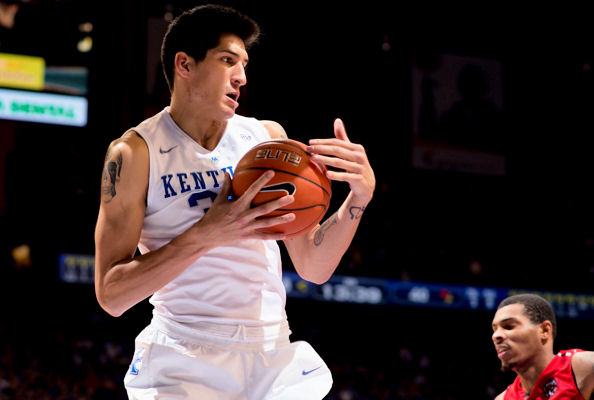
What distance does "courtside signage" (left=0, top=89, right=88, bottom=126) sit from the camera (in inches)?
446

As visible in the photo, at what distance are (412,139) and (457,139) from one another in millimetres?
886

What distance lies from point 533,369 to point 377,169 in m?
10.9

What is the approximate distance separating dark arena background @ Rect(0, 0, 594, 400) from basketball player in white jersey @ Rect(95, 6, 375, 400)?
9.33 m

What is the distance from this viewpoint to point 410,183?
589 inches

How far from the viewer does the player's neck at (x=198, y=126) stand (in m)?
2.51

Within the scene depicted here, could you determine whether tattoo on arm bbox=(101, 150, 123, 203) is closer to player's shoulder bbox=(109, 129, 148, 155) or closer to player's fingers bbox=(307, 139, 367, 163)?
player's shoulder bbox=(109, 129, 148, 155)

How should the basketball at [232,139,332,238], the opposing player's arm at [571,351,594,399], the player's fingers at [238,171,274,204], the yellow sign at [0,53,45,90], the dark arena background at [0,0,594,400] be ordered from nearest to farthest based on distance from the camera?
1. the player's fingers at [238,171,274,204]
2. the basketball at [232,139,332,238]
3. the opposing player's arm at [571,351,594,399]
4. the yellow sign at [0,53,45,90]
5. the dark arena background at [0,0,594,400]

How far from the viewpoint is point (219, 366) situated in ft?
7.26

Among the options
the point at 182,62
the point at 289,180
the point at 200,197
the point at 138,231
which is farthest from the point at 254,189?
the point at 182,62

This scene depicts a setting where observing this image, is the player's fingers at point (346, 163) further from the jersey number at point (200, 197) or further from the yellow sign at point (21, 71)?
the yellow sign at point (21, 71)

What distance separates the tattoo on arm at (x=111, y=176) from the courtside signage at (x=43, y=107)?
9817mm

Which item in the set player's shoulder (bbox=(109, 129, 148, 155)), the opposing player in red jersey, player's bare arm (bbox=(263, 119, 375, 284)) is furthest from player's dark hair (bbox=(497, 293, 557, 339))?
player's shoulder (bbox=(109, 129, 148, 155))

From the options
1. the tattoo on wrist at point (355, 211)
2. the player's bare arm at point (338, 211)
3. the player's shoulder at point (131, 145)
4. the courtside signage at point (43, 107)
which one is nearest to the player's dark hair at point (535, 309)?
the player's bare arm at point (338, 211)

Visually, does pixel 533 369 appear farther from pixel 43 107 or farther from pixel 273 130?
pixel 43 107
